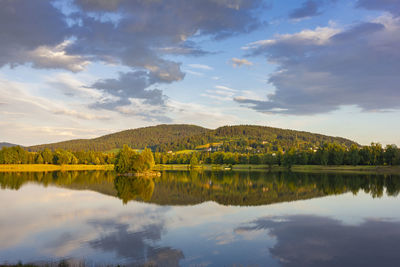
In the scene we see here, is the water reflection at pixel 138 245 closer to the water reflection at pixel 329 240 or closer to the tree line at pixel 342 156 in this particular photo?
the water reflection at pixel 329 240

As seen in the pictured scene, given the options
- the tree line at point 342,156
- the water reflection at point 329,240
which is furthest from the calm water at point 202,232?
the tree line at point 342,156

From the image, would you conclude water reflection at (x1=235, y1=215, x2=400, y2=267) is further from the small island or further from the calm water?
the small island

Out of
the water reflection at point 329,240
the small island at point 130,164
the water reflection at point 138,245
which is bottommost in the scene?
the water reflection at point 138,245

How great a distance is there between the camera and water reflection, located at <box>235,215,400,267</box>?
18281 millimetres

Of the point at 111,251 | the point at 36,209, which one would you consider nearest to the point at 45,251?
the point at 111,251

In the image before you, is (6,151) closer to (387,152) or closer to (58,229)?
(58,229)

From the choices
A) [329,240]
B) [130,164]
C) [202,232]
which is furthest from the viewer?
[130,164]

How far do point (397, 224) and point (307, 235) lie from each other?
11055 mm

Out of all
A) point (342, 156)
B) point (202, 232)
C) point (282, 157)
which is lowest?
point (202, 232)

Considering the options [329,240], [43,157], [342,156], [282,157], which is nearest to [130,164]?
[43,157]

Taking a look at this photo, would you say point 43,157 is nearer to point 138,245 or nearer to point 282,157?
point 282,157

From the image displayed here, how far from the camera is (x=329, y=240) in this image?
22.5m

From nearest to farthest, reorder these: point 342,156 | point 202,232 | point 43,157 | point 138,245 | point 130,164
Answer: point 138,245, point 202,232, point 130,164, point 342,156, point 43,157

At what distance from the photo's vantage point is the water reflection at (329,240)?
18281mm
